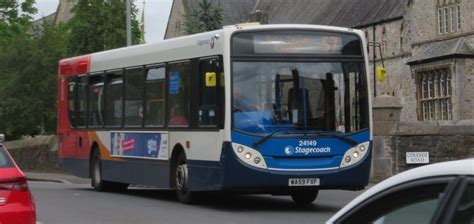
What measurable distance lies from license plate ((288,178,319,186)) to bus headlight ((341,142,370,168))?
558 millimetres

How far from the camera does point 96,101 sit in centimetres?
2014

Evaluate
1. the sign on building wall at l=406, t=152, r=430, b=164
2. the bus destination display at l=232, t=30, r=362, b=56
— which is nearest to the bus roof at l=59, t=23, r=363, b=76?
the bus destination display at l=232, t=30, r=362, b=56

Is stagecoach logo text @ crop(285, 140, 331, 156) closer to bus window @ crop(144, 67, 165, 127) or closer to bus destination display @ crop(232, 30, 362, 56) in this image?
bus destination display @ crop(232, 30, 362, 56)

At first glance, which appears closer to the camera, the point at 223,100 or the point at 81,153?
the point at 223,100

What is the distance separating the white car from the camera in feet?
12.7

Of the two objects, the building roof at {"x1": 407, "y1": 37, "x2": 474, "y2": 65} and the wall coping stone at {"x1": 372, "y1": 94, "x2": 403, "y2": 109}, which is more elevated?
the building roof at {"x1": 407, "y1": 37, "x2": 474, "y2": 65}

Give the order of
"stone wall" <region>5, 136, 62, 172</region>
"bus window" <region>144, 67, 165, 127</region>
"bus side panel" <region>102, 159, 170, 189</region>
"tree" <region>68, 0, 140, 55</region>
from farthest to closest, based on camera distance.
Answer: "tree" <region>68, 0, 140, 55</region> < "stone wall" <region>5, 136, 62, 172</region> < "bus window" <region>144, 67, 165, 127</region> < "bus side panel" <region>102, 159, 170, 189</region>

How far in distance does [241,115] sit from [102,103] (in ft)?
20.1

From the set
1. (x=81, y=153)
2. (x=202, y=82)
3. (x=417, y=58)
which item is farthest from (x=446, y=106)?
(x=202, y=82)

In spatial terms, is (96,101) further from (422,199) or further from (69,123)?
(422,199)

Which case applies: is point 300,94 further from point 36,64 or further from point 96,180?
point 36,64

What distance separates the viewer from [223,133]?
14.5 metres

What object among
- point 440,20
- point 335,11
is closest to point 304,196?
point 440,20

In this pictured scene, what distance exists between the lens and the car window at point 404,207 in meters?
4.03
